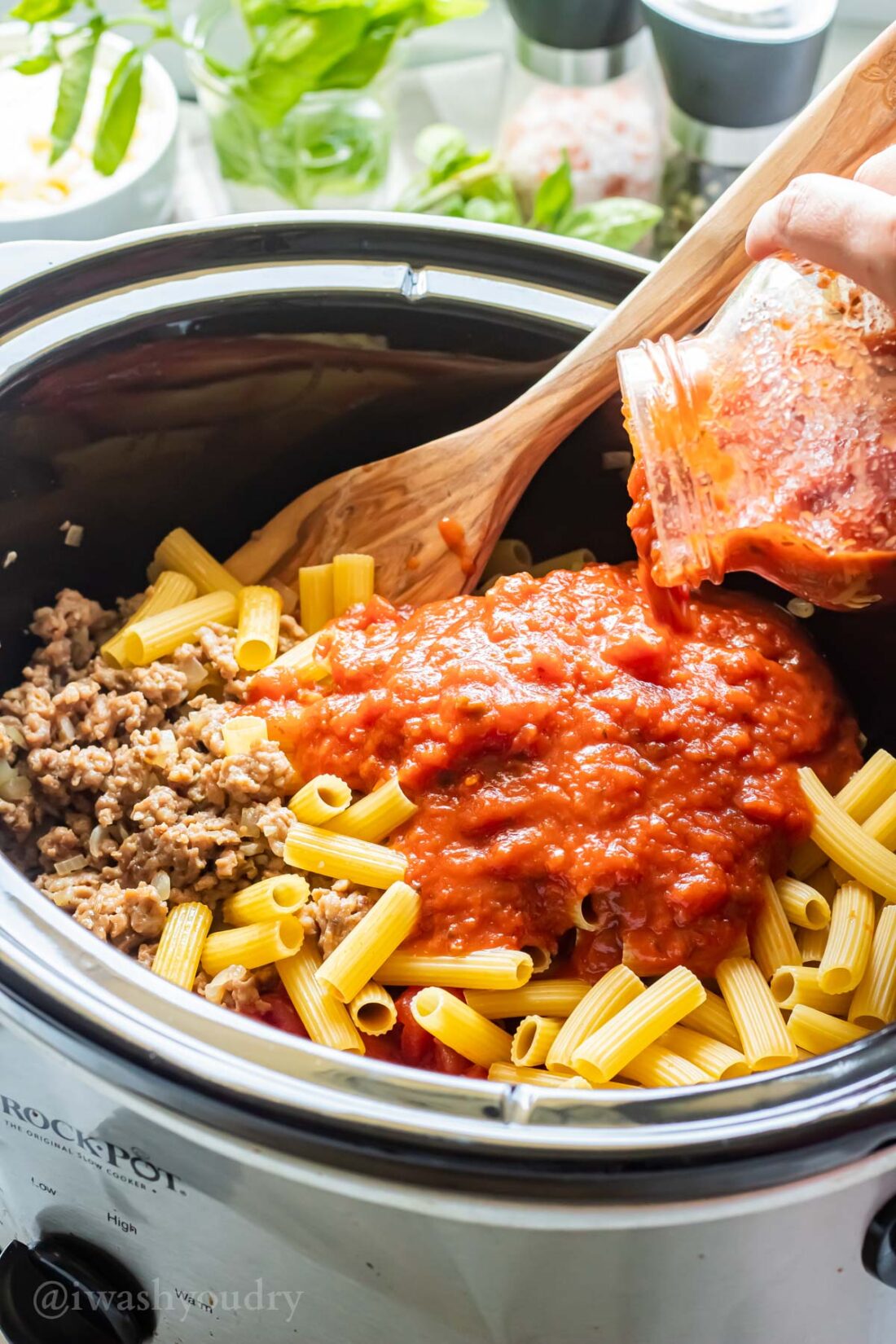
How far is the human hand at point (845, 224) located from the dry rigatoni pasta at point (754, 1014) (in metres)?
0.59

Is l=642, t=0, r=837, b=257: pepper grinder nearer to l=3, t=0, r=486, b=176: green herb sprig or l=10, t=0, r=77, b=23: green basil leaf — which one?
l=3, t=0, r=486, b=176: green herb sprig

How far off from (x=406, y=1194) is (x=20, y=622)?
794mm

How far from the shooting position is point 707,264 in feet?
4.01

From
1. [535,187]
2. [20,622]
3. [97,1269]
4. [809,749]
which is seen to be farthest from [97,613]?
[535,187]

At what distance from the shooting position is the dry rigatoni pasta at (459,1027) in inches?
44.6

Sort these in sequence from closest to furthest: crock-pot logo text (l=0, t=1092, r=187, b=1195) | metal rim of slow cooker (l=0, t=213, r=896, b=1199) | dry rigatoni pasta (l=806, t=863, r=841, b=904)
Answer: metal rim of slow cooker (l=0, t=213, r=896, b=1199)
crock-pot logo text (l=0, t=1092, r=187, b=1195)
dry rigatoni pasta (l=806, t=863, r=841, b=904)

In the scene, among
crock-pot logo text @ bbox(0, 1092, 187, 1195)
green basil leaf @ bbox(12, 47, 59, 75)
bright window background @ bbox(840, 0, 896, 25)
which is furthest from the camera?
bright window background @ bbox(840, 0, 896, 25)

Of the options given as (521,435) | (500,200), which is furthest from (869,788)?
(500,200)

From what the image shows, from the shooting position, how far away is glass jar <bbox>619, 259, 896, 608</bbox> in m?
0.98

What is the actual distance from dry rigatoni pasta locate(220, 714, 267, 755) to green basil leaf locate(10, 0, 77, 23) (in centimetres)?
101

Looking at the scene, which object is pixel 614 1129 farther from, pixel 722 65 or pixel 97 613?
pixel 722 65

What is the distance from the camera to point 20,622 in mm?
1380

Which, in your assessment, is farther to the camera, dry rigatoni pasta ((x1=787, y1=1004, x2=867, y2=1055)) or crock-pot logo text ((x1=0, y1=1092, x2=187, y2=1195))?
dry rigatoni pasta ((x1=787, y1=1004, x2=867, y2=1055))
